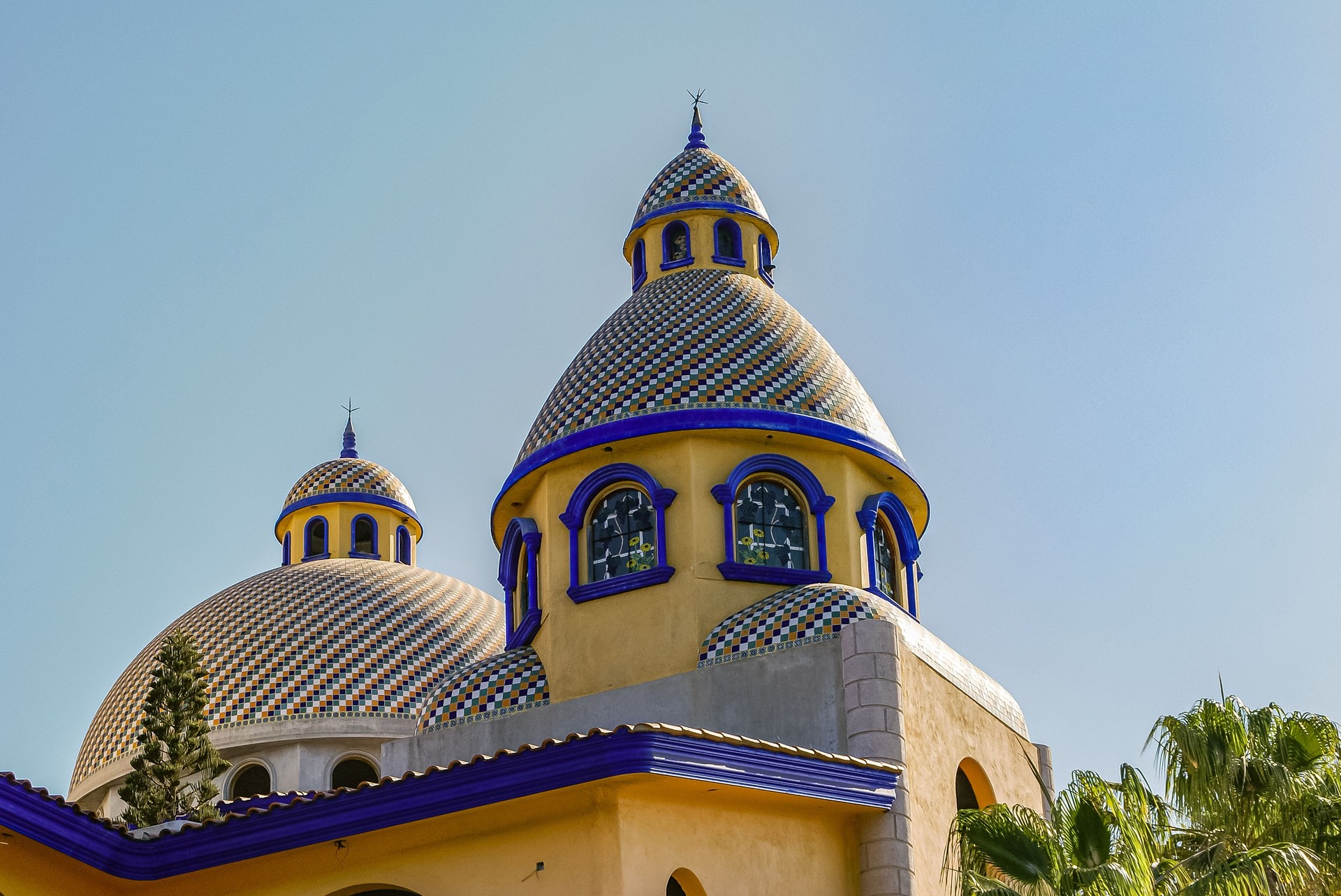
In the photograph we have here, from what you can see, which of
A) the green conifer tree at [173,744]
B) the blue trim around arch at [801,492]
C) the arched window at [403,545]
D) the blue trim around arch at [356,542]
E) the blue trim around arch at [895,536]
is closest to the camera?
the blue trim around arch at [801,492]

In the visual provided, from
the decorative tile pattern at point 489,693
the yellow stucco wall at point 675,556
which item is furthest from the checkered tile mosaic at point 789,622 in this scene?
the decorative tile pattern at point 489,693

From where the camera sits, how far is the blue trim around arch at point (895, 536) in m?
17.0

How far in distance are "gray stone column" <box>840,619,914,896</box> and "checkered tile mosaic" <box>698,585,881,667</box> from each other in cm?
59

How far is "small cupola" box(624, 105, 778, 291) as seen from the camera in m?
19.5

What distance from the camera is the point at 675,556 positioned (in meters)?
16.4

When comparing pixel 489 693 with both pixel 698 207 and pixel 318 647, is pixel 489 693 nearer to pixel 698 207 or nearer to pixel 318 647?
pixel 698 207

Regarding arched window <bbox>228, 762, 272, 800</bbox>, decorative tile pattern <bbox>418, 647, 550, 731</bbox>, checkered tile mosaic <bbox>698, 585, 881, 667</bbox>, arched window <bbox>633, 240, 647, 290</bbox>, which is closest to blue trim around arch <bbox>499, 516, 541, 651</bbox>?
decorative tile pattern <bbox>418, 647, 550, 731</bbox>

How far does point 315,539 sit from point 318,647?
15.6 ft

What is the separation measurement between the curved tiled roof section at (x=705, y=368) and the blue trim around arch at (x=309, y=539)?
11.1 metres

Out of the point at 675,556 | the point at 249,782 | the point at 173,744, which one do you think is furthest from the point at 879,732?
the point at 249,782

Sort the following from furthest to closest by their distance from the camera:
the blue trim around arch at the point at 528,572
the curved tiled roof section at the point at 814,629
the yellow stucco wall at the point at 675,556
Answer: the blue trim around arch at the point at 528,572 → the yellow stucco wall at the point at 675,556 → the curved tiled roof section at the point at 814,629

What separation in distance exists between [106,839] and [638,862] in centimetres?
351

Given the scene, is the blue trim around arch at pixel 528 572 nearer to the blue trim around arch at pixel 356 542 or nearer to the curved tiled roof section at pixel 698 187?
the curved tiled roof section at pixel 698 187

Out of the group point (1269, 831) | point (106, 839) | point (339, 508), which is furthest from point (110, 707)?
point (1269, 831)
